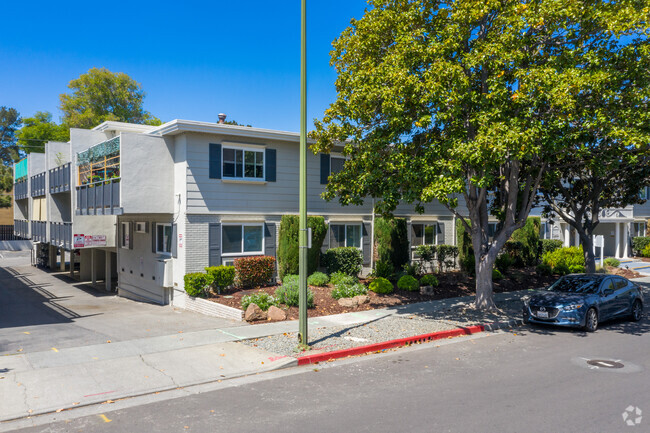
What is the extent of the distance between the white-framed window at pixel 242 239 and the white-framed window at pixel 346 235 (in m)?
3.36

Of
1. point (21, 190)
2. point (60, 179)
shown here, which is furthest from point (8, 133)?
point (60, 179)

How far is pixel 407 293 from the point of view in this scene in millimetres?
17781

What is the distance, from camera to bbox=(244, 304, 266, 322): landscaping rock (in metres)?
13.4

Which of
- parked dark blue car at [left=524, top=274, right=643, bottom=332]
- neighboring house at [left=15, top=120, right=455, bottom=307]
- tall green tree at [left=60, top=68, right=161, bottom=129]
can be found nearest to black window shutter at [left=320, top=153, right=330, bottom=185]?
neighboring house at [left=15, top=120, right=455, bottom=307]

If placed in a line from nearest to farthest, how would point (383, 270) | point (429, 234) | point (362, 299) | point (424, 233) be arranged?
1. point (362, 299)
2. point (383, 270)
3. point (424, 233)
4. point (429, 234)

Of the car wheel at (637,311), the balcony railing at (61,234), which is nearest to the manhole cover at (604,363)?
the car wheel at (637,311)

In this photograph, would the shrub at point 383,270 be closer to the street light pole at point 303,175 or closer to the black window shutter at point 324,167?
the black window shutter at point 324,167

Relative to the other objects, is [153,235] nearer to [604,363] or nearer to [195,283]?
[195,283]

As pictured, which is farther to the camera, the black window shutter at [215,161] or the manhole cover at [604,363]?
the black window shutter at [215,161]

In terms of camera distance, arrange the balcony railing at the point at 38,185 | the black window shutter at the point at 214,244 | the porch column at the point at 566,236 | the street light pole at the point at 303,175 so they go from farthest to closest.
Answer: the porch column at the point at 566,236
the balcony railing at the point at 38,185
the black window shutter at the point at 214,244
the street light pole at the point at 303,175

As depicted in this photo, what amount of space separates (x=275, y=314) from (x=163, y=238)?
695cm

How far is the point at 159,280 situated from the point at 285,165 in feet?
21.3

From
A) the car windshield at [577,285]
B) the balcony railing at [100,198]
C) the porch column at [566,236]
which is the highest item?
the balcony railing at [100,198]

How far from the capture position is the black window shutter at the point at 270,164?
719 inches
